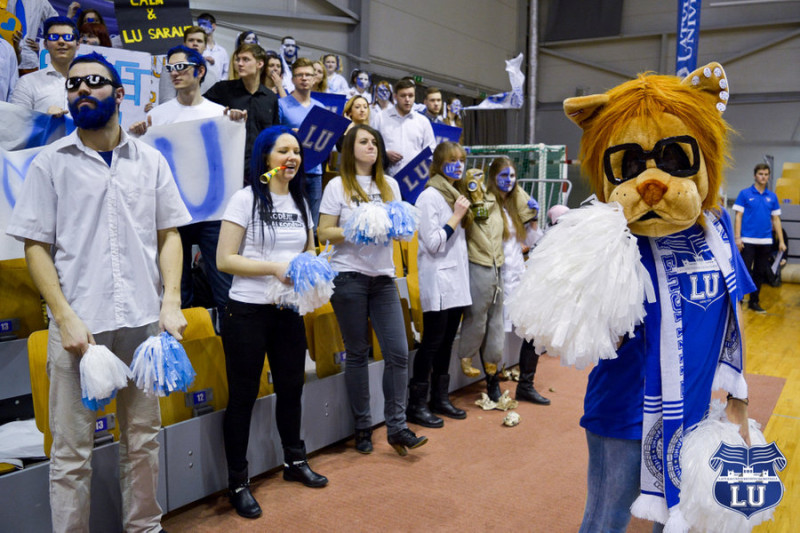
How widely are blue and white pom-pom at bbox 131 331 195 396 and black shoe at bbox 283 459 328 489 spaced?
109 cm

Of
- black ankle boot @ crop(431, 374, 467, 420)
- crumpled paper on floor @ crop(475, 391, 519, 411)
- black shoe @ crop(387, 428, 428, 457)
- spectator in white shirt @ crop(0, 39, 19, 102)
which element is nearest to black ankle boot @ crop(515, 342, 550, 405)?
crumpled paper on floor @ crop(475, 391, 519, 411)

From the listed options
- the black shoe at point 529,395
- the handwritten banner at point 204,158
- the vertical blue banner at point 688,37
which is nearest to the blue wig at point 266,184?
the handwritten banner at point 204,158

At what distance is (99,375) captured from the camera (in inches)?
79.4

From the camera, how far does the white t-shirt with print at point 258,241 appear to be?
2.75 meters

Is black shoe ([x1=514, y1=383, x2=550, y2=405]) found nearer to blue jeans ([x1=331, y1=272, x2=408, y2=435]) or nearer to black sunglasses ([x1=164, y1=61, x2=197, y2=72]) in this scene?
blue jeans ([x1=331, y1=272, x2=408, y2=435])

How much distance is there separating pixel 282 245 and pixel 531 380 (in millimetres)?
2259

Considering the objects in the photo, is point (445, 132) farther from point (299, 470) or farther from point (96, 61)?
point (96, 61)

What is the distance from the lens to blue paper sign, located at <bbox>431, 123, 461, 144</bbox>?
521 cm

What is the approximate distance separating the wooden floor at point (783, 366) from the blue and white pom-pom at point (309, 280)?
205 centimetres

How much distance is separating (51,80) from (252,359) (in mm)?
1971

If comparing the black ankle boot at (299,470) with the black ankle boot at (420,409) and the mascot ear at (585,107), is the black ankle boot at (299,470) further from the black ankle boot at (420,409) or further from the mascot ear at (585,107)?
the mascot ear at (585,107)

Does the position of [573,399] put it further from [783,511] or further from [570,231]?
[570,231]

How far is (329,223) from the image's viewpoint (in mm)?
3322

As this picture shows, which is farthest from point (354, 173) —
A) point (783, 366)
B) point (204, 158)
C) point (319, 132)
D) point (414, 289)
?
point (783, 366)
